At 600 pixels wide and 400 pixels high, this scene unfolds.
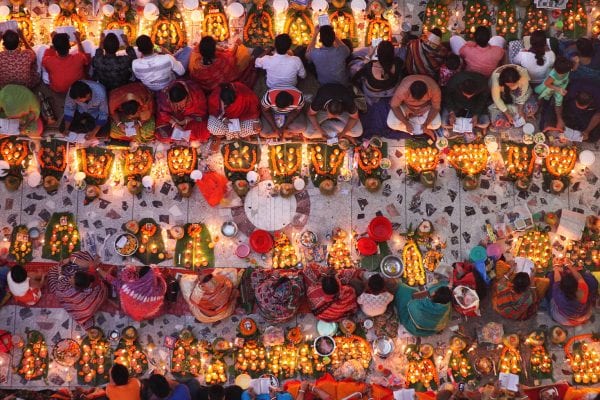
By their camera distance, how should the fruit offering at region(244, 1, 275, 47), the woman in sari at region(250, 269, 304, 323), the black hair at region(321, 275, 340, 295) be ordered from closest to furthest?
the black hair at region(321, 275, 340, 295)
the woman in sari at region(250, 269, 304, 323)
the fruit offering at region(244, 1, 275, 47)

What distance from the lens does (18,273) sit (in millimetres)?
8242

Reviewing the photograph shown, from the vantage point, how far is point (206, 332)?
875cm

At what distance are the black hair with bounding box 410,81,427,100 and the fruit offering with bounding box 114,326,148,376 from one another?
450cm

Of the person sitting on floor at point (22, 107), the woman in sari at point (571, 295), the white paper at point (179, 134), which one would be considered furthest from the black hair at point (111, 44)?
the woman in sari at point (571, 295)

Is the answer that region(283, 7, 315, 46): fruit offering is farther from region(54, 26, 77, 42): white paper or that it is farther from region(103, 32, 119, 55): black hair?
region(54, 26, 77, 42): white paper

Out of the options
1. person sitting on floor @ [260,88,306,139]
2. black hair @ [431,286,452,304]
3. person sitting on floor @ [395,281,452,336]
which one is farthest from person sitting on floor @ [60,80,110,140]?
black hair @ [431,286,452,304]

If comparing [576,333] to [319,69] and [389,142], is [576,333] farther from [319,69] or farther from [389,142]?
[319,69]

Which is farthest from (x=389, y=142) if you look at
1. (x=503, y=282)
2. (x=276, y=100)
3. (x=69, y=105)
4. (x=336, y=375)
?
(x=69, y=105)

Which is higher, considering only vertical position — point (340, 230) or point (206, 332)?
point (340, 230)

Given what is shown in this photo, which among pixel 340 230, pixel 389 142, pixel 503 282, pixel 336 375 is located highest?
pixel 389 142

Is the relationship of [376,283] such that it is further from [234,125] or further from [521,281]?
[234,125]

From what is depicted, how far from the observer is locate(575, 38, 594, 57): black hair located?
28.7ft

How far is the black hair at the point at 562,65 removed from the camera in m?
8.66

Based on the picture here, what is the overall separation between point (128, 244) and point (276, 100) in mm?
2612
